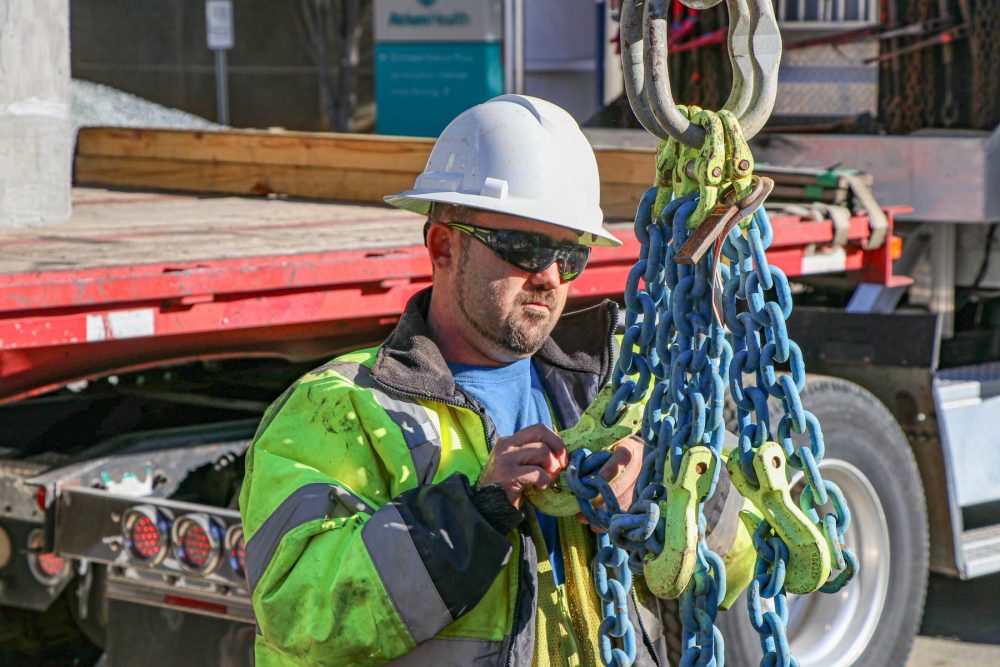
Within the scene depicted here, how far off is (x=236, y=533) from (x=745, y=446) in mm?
1824

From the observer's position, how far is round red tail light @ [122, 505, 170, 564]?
3.65 meters

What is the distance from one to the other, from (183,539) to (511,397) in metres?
1.41

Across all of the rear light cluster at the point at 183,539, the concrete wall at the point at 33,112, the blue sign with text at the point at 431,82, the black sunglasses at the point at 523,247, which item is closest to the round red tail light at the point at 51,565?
the rear light cluster at the point at 183,539

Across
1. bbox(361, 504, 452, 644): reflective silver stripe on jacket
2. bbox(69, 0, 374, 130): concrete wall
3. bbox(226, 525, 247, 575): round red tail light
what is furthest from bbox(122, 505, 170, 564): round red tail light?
bbox(69, 0, 374, 130): concrete wall

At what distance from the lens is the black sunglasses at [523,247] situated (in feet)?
8.05

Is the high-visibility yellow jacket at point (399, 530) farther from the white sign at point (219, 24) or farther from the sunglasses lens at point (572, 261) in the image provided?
the white sign at point (219, 24)

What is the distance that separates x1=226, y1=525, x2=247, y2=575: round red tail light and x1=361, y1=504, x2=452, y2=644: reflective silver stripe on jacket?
150 cm

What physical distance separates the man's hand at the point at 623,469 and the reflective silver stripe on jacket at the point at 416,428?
1.01ft

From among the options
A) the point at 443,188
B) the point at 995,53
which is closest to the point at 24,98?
the point at 443,188

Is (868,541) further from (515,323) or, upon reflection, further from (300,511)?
(300,511)

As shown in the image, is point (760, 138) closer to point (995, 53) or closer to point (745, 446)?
point (995, 53)

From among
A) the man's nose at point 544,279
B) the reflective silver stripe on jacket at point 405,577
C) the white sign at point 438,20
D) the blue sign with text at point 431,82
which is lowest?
the reflective silver stripe on jacket at point 405,577

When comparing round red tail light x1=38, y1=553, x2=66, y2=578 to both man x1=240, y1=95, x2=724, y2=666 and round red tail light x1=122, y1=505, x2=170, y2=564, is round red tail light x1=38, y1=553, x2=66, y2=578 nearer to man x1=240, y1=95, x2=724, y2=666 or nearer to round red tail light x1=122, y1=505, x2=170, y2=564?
round red tail light x1=122, y1=505, x2=170, y2=564

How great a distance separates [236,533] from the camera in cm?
358
